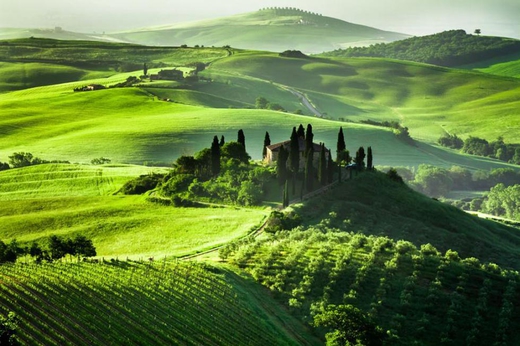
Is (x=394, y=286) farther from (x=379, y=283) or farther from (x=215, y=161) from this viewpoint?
(x=215, y=161)

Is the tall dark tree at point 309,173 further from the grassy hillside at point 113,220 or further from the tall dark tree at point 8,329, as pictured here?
the tall dark tree at point 8,329

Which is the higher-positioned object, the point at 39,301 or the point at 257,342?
the point at 39,301

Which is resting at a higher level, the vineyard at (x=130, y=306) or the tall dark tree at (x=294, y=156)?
the tall dark tree at (x=294, y=156)

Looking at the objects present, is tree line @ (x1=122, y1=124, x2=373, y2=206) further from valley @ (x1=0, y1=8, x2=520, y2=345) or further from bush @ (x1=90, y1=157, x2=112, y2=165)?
bush @ (x1=90, y1=157, x2=112, y2=165)

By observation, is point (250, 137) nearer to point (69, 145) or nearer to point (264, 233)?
point (69, 145)

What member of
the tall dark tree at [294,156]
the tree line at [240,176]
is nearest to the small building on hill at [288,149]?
the tree line at [240,176]

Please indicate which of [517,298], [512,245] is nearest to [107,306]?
[517,298]
